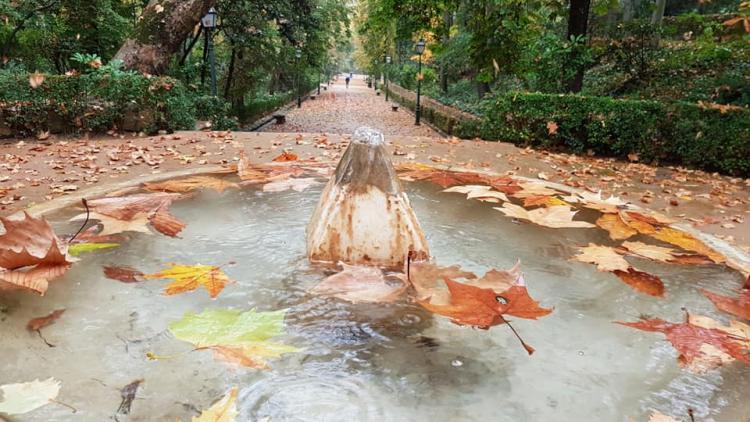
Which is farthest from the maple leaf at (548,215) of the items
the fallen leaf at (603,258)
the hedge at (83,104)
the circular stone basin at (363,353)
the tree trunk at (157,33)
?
the tree trunk at (157,33)

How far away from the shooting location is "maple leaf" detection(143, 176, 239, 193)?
464 centimetres

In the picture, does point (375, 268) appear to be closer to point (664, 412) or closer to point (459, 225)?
point (459, 225)

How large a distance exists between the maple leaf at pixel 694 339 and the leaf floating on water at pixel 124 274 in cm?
269

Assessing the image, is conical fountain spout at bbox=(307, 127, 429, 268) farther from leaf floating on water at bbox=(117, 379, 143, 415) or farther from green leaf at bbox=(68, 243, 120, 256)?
leaf floating on water at bbox=(117, 379, 143, 415)

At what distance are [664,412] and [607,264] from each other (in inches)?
59.9

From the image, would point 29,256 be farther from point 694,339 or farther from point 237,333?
point 694,339

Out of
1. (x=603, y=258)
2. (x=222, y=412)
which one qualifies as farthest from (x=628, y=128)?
(x=222, y=412)

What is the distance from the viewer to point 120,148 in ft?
25.1

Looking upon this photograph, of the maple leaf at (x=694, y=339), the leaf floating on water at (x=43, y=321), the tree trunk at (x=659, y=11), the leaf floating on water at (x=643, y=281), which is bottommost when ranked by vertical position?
the maple leaf at (x=694, y=339)

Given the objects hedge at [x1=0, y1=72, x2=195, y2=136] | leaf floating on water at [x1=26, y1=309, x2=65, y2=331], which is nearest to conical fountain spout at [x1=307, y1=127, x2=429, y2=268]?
leaf floating on water at [x1=26, y1=309, x2=65, y2=331]

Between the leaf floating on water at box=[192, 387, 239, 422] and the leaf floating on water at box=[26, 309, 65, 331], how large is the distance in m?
1.08

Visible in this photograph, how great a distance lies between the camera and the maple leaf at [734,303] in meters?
2.61

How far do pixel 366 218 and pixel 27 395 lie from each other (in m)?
1.93

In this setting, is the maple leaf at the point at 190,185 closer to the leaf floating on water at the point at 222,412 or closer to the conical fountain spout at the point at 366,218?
the conical fountain spout at the point at 366,218
